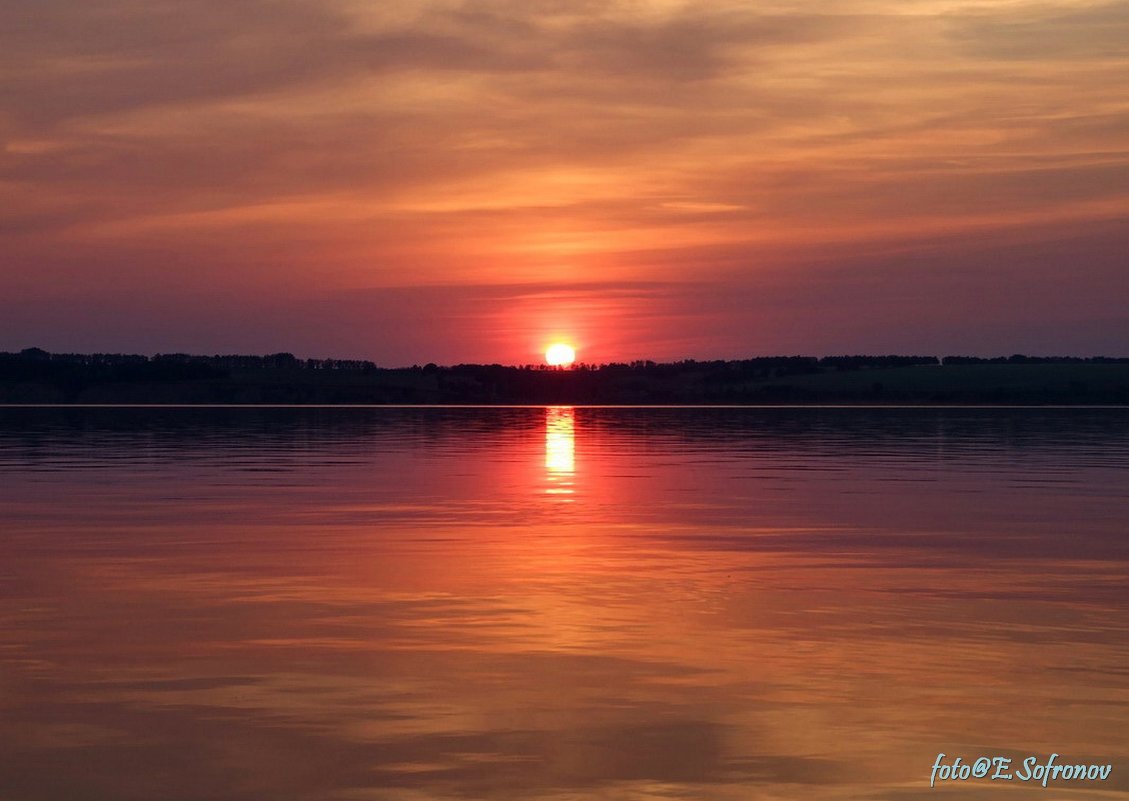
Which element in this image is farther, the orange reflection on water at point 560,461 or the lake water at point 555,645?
the orange reflection on water at point 560,461

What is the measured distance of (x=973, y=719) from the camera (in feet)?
43.1

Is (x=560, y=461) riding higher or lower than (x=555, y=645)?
higher

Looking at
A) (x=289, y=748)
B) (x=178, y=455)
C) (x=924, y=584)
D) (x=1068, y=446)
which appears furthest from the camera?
(x=1068, y=446)

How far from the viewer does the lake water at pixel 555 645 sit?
38.6 feet

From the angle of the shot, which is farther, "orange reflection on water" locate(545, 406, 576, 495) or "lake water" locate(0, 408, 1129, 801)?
"orange reflection on water" locate(545, 406, 576, 495)

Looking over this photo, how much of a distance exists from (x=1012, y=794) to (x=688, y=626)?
7.00 meters

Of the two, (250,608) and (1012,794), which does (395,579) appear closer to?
(250,608)

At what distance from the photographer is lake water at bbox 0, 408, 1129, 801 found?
38.6 ft

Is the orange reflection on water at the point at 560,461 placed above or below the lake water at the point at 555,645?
above

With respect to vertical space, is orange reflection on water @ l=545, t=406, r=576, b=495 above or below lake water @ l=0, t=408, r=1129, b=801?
above

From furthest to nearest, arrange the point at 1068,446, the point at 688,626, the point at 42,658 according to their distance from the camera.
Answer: the point at 1068,446
the point at 688,626
the point at 42,658

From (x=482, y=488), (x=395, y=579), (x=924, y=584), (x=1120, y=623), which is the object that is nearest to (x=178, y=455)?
(x=482, y=488)

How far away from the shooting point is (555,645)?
54.7 feet

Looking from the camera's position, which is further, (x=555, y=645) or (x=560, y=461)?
(x=560, y=461)
